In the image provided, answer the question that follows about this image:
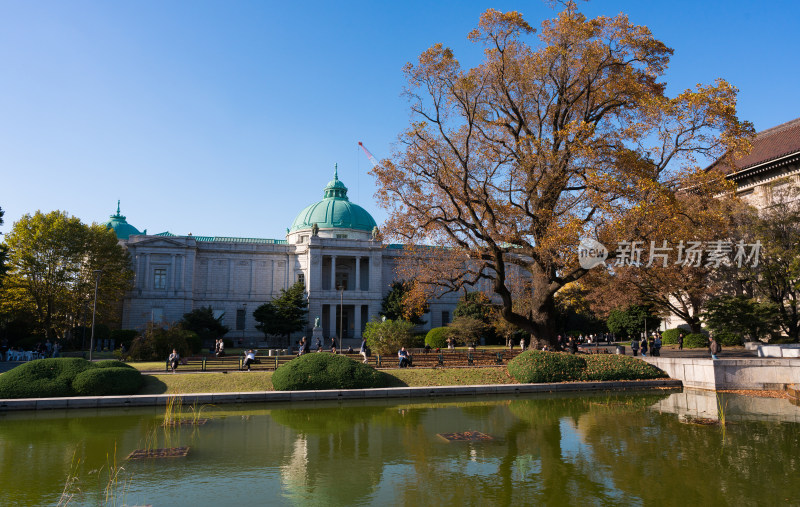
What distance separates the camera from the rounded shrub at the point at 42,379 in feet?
58.4

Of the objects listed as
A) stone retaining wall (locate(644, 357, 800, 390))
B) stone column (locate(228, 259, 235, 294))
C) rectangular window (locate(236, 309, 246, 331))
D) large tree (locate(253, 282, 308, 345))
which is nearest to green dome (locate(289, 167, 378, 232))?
stone column (locate(228, 259, 235, 294))

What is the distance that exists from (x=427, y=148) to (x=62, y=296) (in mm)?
35984

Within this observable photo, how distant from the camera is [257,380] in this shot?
2095 centimetres

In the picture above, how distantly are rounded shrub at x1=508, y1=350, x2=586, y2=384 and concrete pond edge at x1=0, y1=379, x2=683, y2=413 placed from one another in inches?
26.3

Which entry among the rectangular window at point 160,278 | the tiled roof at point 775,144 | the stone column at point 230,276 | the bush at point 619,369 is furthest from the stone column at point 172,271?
the tiled roof at point 775,144

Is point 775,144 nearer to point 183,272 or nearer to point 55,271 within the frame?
point 55,271

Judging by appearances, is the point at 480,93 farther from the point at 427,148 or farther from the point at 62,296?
the point at 62,296

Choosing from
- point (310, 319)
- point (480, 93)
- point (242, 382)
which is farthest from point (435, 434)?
point (310, 319)

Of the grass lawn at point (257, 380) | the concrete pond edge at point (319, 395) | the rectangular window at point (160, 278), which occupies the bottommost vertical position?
the concrete pond edge at point (319, 395)

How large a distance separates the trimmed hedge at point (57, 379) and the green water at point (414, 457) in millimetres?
1931

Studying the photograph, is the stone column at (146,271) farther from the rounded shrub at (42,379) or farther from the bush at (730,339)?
the bush at (730,339)

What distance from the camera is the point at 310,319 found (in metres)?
62.2

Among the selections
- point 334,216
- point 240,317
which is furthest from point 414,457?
point 334,216

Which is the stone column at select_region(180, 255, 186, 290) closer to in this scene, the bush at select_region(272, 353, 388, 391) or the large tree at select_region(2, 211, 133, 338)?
the large tree at select_region(2, 211, 133, 338)
